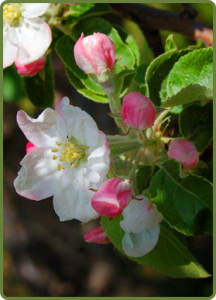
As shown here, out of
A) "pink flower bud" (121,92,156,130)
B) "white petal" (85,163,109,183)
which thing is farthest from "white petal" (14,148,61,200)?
"pink flower bud" (121,92,156,130)

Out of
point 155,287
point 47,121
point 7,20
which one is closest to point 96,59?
point 47,121

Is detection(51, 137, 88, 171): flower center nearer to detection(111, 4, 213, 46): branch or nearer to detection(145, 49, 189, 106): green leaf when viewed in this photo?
detection(145, 49, 189, 106): green leaf

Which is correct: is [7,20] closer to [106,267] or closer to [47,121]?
[47,121]

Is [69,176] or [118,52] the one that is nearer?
[69,176]

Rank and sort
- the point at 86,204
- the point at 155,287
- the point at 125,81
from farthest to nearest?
the point at 155,287, the point at 125,81, the point at 86,204

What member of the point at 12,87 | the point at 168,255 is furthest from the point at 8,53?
the point at 12,87
